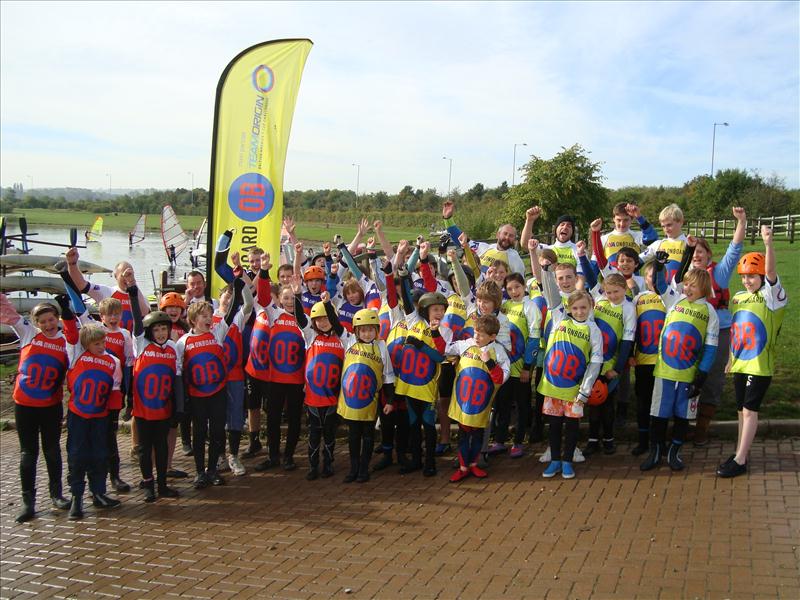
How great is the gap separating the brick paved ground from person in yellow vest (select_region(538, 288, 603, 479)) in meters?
0.29

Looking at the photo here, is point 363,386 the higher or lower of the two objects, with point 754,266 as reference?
lower

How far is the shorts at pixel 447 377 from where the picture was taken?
22.7 feet

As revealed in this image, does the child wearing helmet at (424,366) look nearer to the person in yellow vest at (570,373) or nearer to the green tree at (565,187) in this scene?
the person in yellow vest at (570,373)

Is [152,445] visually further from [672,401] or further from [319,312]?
[672,401]

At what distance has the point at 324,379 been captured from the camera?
6.68 m

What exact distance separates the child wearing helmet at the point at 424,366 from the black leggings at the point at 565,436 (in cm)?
112

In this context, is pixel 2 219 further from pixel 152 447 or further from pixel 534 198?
pixel 152 447

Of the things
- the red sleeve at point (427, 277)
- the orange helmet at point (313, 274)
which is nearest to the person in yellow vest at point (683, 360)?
the red sleeve at point (427, 277)

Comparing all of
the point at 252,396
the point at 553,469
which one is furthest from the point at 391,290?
the point at 553,469

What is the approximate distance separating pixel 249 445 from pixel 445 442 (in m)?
2.25

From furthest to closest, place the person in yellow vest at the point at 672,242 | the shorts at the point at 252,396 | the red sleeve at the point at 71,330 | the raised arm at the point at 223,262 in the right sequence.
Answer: the shorts at the point at 252,396 → the raised arm at the point at 223,262 → the person in yellow vest at the point at 672,242 → the red sleeve at the point at 71,330

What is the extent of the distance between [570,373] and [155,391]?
3815 millimetres

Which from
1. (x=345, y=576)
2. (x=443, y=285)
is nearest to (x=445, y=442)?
(x=443, y=285)

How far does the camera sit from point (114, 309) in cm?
673
